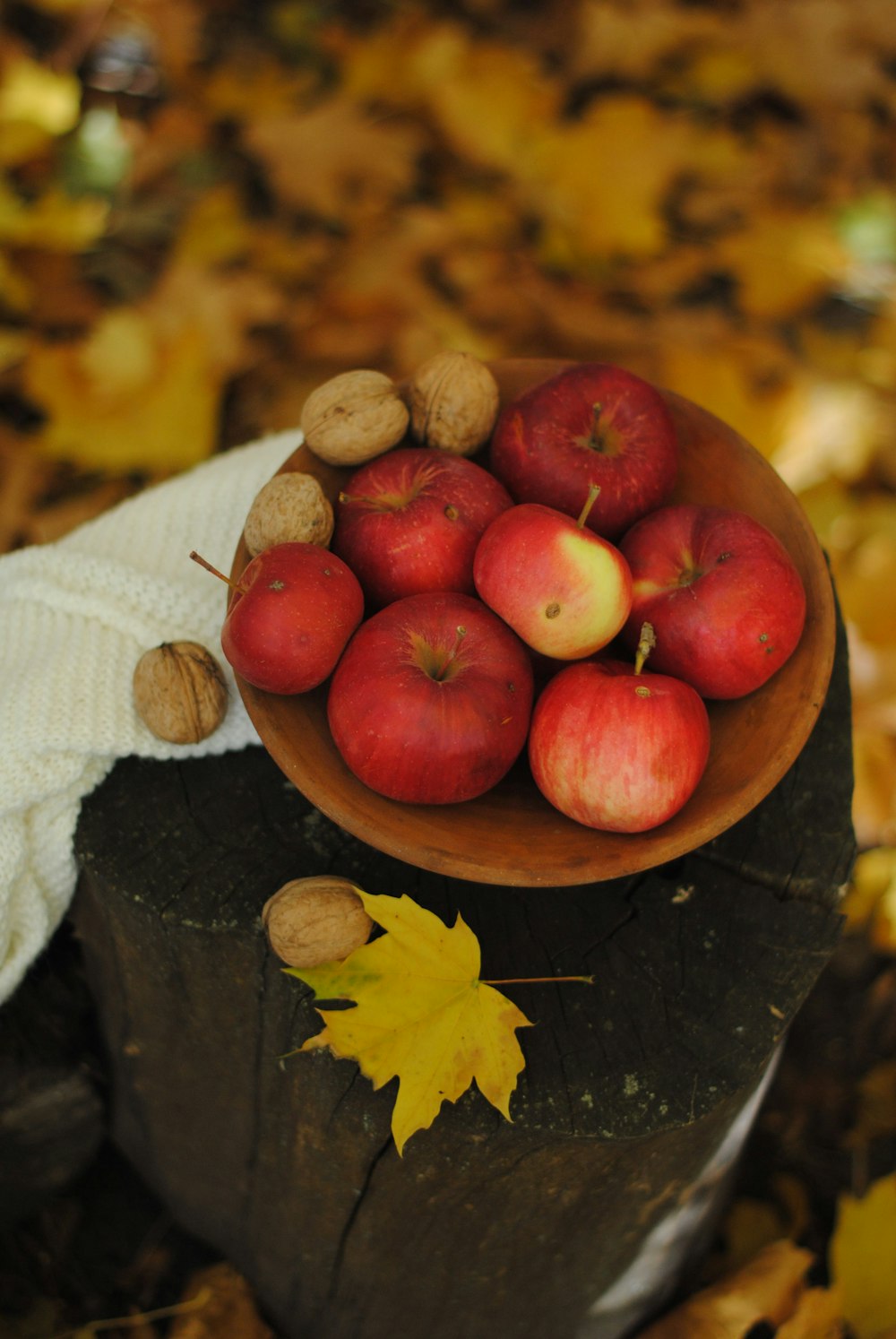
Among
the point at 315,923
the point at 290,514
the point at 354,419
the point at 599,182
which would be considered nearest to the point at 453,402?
the point at 354,419

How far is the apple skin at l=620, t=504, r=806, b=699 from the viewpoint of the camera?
142 centimetres

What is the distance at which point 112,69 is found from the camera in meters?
3.35

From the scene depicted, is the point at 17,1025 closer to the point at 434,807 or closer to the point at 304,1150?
the point at 304,1150

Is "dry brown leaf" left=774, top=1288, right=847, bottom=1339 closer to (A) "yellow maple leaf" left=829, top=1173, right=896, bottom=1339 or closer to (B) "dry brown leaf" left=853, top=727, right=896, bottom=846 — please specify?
(A) "yellow maple leaf" left=829, top=1173, right=896, bottom=1339

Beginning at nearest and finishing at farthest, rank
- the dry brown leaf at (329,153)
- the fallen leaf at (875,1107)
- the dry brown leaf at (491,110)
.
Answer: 1. the fallen leaf at (875,1107)
2. the dry brown leaf at (329,153)
3. the dry brown leaf at (491,110)

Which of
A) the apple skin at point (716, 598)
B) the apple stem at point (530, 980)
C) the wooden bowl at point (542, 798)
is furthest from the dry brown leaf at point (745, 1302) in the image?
the apple skin at point (716, 598)

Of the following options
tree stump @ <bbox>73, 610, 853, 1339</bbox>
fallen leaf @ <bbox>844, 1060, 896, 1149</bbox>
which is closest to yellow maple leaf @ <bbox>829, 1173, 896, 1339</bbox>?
tree stump @ <bbox>73, 610, 853, 1339</bbox>

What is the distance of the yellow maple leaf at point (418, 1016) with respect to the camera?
1.30 metres

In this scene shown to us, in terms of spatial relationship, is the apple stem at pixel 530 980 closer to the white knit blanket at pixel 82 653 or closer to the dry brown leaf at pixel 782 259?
the white knit blanket at pixel 82 653

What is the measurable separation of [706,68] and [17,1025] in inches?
139

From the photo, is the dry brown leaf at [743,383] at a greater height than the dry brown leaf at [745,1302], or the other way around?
the dry brown leaf at [743,383]

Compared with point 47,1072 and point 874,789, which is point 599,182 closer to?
point 874,789

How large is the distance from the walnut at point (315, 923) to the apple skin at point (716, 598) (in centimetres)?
54

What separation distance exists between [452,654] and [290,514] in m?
0.30
